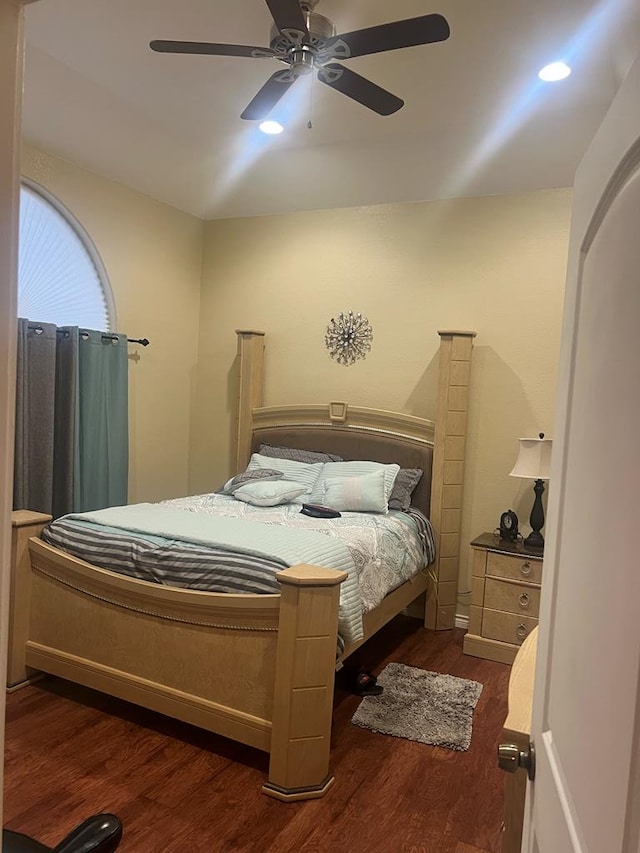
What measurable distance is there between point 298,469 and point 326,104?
2.19m

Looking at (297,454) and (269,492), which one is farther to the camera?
(297,454)

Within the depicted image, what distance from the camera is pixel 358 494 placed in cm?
391

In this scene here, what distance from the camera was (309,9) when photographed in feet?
8.10

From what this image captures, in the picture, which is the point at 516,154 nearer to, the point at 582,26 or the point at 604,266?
the point at 582,26

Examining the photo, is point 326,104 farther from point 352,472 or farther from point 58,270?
point 352,472

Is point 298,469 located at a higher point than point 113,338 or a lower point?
lower

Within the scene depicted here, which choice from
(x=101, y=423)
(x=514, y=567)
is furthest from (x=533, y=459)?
(x=101, y=423)

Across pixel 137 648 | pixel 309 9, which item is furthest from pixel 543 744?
pixel 309 9

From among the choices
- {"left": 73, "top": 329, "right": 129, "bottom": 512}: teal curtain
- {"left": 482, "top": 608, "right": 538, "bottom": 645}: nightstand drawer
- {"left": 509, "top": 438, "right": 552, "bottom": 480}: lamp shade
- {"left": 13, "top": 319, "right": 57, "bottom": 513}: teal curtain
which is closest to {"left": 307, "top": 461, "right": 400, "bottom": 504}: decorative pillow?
{"left": 509, "top": 438, "right": 552, "bottom": 480}: lamp shade

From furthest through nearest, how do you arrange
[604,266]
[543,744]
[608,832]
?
[543,744], [604,266], [608,832]

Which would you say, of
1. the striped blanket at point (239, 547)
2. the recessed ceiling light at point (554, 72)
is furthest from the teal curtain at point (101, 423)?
the recessed ceiling light at point (554, 72)

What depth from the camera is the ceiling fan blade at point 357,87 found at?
247 cm


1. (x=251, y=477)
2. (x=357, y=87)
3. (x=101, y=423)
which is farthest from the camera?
(x=251, y=477)

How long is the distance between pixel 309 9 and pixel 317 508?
2454mm
